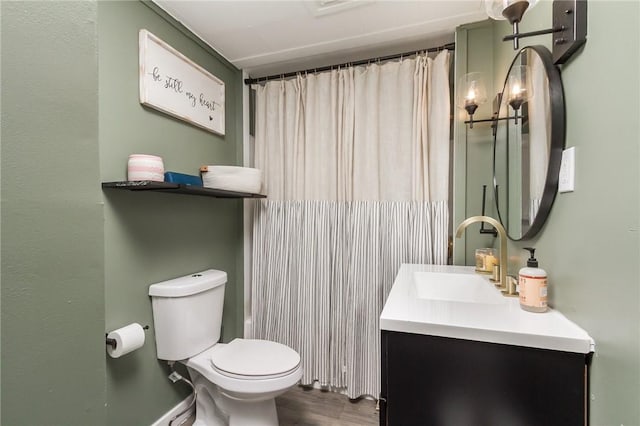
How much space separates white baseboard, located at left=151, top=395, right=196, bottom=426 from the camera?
1.56 meters

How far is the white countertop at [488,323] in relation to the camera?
68 cm

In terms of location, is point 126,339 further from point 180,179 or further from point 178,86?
point 178,86

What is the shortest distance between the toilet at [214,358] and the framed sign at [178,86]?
937 millimetres

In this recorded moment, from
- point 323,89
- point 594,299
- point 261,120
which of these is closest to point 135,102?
point 261,120

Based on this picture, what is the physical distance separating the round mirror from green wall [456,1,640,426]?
0.12 feet

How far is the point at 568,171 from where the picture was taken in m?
0.80

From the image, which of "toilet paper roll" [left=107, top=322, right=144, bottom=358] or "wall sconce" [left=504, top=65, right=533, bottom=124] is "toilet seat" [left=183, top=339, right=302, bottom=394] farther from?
"wall sconce" [left=504, top=65, right=533, bottom=124]

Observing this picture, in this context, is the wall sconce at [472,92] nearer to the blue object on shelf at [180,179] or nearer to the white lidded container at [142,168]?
the blue object on shelf at [180,179]

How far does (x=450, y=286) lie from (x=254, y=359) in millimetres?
1012

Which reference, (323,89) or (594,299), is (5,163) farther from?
(323,89)

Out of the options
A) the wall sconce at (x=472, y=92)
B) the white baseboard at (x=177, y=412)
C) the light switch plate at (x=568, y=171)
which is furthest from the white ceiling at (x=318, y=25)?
the white baseboard at (x=177, y=412)

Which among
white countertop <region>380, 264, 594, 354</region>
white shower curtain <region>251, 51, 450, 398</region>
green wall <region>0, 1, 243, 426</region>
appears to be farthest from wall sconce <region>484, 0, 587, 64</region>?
green wall <region>0, 1, 243, 426</region>

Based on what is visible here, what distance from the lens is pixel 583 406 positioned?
67cm

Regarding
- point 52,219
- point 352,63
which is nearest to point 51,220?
point 52,219
